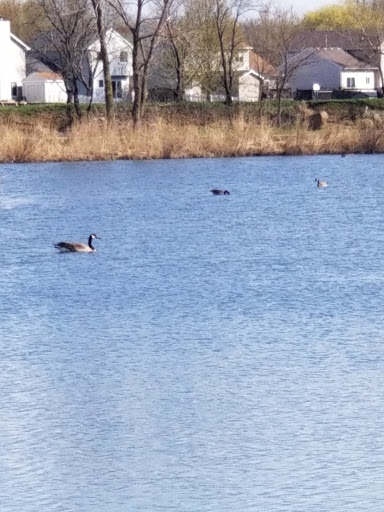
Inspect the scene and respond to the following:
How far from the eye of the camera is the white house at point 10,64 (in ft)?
225

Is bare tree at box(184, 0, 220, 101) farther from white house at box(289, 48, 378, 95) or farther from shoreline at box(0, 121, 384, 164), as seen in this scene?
shoreline at box(0, 121, 384, 164)

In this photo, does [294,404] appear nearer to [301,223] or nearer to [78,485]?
[78,485]

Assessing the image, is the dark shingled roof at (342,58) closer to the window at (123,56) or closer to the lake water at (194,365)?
the window at (123,56)

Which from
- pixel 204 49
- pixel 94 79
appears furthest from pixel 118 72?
pixel 204 49

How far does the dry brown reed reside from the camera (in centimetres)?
3472

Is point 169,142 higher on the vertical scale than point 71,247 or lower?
higher

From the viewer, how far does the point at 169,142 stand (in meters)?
35.2

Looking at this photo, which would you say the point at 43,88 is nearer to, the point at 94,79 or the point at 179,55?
the point at 94,79

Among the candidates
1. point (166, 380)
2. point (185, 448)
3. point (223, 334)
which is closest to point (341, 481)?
point (185, 448)

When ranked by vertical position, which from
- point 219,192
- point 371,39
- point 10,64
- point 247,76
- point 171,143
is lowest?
point 219,192

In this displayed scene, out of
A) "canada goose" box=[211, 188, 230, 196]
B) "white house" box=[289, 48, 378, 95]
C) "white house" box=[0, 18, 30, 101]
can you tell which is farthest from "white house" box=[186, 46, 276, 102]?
"canada goose" box=[211, 188, 230, 196]

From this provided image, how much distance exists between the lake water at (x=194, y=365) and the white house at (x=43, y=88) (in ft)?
159

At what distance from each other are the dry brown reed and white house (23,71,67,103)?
1277 inches

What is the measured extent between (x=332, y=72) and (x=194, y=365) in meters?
70.8
